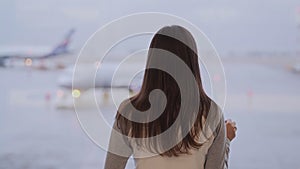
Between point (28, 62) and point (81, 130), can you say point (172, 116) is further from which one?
point (28, 62)

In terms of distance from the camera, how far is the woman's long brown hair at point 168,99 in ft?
3.25

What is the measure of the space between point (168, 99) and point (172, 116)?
43mm

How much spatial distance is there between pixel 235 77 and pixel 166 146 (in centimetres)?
102

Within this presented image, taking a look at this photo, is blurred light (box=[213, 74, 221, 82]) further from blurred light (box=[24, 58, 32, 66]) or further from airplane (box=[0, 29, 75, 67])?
blurred light (box=[24, 58, 32, 66])

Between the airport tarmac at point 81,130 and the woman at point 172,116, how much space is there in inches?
37.2

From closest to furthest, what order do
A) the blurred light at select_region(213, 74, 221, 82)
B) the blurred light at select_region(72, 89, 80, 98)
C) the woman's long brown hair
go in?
the woman's long brown hair
the blurred light at select_region(213, 74, 221, 82)
the blurred light at select_region(72, 89, 80, 98)

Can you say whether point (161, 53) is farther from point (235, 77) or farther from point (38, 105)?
point (38, 105)

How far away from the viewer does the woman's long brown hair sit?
989 millimetres

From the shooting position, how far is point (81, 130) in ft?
6.46

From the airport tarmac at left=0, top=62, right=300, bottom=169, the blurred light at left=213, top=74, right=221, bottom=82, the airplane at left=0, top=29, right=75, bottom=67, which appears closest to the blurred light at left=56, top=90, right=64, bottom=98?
the airport tarmac at left=0, top=62, right=300, bottom=169

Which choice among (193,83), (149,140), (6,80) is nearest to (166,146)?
(149,140)

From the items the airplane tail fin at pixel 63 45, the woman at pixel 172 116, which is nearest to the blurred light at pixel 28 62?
the airplane tail fin at pixel 63 45

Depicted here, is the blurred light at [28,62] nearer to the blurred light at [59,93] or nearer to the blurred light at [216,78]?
the blurred light at [59,93]

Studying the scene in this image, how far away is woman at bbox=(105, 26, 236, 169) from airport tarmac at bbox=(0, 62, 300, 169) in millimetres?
945
